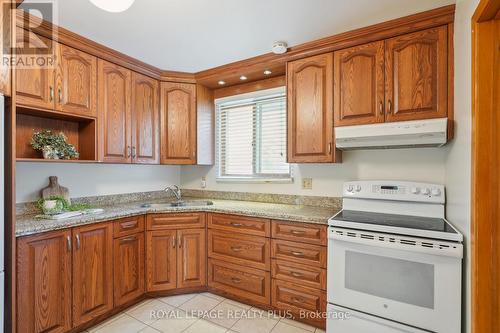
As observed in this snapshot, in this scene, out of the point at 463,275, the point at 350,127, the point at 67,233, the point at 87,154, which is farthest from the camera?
the point at 87,154

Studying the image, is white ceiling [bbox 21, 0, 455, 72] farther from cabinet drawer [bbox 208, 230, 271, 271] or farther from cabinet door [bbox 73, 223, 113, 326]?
cabinet drawer [bbox 208, 230, 271, 271]

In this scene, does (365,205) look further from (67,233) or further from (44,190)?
(44,190)

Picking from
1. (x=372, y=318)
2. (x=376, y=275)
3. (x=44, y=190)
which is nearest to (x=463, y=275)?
(x=376, y=275)

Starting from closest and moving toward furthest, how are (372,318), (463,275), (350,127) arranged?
(463,275), (372,318), (350,127)

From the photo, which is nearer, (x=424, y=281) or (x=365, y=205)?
(x=424, y=281)

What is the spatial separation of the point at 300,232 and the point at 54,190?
215 centimetres

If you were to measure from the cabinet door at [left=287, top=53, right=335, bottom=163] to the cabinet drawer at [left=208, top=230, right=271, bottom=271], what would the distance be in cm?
82

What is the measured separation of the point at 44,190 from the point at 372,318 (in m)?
2.73

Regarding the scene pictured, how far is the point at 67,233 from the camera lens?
1.79 metres

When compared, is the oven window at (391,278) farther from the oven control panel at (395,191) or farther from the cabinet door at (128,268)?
the cabinet door at (128,268)

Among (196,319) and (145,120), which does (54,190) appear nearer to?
(145,120)

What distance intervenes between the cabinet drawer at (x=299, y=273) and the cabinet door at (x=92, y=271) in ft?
4.54

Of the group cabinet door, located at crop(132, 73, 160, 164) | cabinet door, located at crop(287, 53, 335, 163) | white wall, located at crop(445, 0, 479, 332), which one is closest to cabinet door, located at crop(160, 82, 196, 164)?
cabinet door, located at crop(132, 73, 160, 164)

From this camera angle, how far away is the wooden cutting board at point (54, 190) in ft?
6.96
